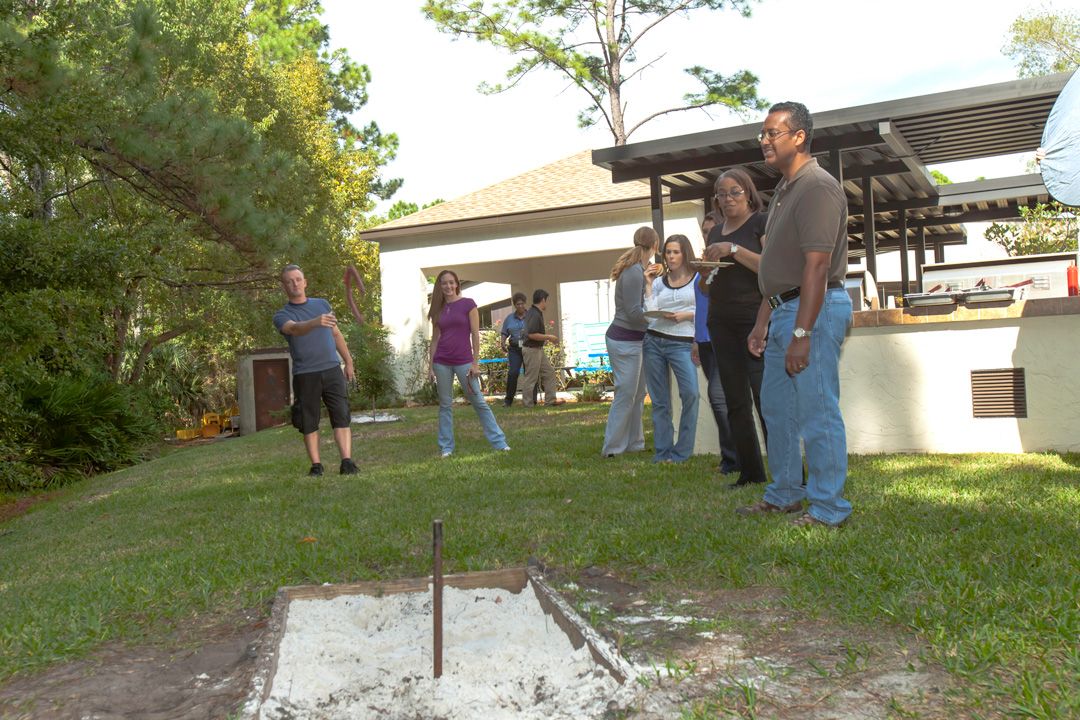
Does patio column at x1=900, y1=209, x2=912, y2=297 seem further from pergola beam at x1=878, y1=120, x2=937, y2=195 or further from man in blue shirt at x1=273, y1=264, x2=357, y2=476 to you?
man in blue shirt at x1=273, y1=264, x2=357, y2=476

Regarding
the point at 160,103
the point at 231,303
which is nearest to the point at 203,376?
the point at 231,303

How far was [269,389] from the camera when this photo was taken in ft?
59.2

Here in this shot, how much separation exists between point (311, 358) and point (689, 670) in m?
5.57

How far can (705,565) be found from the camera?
13.5 ft

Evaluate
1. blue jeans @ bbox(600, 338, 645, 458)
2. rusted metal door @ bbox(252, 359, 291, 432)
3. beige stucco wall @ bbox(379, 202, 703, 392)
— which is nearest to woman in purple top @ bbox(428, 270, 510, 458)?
blue jeans @ bbox(600, 338, 645, 458)

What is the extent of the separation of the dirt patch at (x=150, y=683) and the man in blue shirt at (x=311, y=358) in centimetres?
429

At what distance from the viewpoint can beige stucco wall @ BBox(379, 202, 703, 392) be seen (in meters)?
18.0

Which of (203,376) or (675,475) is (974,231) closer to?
(203,376)

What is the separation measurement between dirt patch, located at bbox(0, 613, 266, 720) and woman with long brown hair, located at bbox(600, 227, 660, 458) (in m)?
4.51

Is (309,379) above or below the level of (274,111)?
below

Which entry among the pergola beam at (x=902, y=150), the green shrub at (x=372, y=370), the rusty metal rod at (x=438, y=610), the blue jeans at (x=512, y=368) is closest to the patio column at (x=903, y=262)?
the pergola beam at (x=902, y=150)

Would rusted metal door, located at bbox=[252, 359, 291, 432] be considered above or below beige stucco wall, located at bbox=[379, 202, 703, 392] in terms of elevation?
below

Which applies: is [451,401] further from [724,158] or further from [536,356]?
[536,356]

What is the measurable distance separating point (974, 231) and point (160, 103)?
98.3ft
